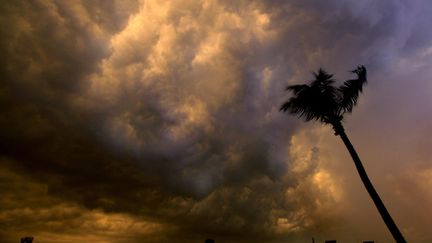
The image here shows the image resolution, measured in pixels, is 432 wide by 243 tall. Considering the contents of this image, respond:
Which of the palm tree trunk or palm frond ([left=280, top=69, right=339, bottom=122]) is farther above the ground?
palm frond ([left=280, top=69, right=339, bottom=122])

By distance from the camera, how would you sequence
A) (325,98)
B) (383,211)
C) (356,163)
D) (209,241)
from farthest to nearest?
(325,98)
(356,163)
(383,211)
(209,241)

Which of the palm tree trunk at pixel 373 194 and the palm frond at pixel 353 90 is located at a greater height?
the palm frond at pixel 353 90

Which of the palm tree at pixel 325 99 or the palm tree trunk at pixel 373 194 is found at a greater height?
the palm tree at pixel 325 99

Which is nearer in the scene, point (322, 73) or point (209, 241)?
point (209, 241)

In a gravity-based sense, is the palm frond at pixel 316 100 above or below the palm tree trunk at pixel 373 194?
above

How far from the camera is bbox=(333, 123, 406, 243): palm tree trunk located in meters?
21.3

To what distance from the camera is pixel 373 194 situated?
22.7m

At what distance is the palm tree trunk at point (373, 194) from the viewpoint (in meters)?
21.3

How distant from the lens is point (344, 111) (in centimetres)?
2594

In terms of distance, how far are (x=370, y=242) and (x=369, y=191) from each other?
4.12m

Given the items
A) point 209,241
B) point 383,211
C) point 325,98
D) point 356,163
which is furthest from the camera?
point 325,98

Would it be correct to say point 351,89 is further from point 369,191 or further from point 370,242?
point 370,242

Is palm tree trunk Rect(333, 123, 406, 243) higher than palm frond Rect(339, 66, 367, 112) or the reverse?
the reverse

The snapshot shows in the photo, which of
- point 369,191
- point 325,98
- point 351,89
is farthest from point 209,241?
point 351,89
